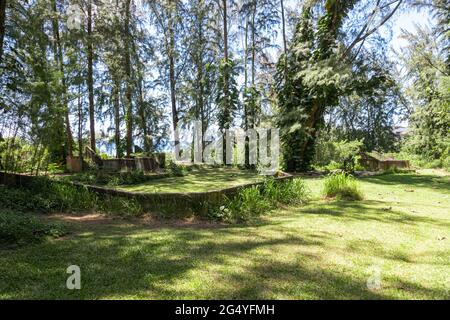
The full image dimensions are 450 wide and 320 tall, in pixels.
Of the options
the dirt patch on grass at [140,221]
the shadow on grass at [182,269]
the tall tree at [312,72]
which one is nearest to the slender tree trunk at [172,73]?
the tall tree at [312,72]

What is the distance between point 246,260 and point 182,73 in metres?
15.2

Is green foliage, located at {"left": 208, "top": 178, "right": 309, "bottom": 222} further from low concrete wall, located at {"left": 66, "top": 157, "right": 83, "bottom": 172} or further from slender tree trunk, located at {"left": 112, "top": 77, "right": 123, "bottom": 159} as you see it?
slender tree trunk, located at {"left": 112, "top": 77, "right": 123, "bottom": 159}

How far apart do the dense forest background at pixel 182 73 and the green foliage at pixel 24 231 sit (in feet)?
13.3

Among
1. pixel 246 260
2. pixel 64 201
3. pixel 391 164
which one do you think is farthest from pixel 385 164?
pixel 246 260

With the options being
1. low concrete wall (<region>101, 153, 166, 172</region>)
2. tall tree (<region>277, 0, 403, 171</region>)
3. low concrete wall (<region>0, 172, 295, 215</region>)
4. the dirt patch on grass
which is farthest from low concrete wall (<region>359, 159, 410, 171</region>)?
the dirt patch on grass

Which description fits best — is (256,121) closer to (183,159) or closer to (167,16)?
(183,159)

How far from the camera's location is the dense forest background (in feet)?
25.4

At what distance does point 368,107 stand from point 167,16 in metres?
18.9

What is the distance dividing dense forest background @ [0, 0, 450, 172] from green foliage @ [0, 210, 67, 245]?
13.3 ft

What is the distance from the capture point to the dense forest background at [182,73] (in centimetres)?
775

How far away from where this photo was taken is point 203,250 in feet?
11.7

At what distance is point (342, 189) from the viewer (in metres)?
6.81

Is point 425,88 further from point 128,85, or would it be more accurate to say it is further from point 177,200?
point 177,200
